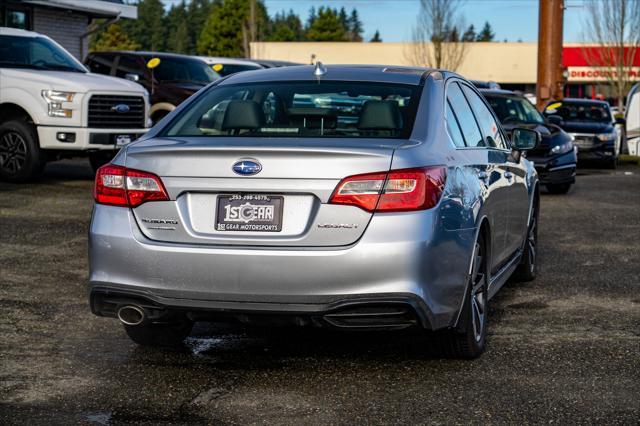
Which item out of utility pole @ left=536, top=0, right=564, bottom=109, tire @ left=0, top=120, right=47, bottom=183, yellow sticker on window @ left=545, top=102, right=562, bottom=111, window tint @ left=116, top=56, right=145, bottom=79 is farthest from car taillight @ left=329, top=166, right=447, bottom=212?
utility pole @ left=536, top=0, right=564, bottom=109

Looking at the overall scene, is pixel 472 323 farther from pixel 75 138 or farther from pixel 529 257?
pixel 75 138

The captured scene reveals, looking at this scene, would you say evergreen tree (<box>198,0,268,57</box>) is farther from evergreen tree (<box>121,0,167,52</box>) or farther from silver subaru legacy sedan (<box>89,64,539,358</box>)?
silver subaru legacy sedan (<box>89,64,539,358</box>)

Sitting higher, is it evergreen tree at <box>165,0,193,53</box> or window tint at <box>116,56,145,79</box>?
evergreen tree at <box>165,0,193,53</box>

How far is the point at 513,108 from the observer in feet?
58.4

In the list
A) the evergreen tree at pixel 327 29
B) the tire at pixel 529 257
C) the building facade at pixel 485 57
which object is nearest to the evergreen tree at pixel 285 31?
the evergreen tree at pixel 327 29

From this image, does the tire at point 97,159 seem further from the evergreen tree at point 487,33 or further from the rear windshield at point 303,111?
the evergreen tree at point 487,33

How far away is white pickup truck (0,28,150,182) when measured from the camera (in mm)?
15484

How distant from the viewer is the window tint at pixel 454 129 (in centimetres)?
617

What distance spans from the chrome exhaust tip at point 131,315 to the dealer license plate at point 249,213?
2.09 feet

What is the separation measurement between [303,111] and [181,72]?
14516mm

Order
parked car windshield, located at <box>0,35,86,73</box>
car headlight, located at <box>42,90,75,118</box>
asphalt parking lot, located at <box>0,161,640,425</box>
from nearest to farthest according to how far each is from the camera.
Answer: asphalt parking lot, located at <box>0,161,640,425</box>, car headlight, located at <box>42,90,75,118</box>, parked car windshield, located at <box>0,35,86,73</box>

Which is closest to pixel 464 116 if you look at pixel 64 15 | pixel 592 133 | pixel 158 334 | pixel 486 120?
pixel 486 120

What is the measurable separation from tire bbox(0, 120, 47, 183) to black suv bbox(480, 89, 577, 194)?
6368 mm

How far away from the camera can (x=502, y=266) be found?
7.31 meters
